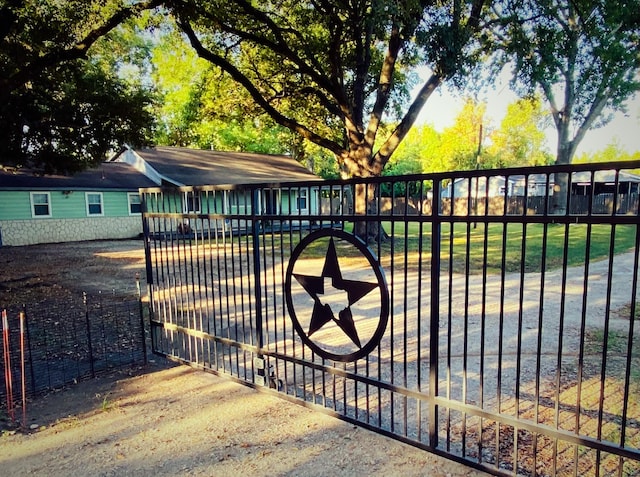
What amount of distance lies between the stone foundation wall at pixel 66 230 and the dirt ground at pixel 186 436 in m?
18.2

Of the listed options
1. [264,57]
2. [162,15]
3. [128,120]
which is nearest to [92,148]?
[128,120]

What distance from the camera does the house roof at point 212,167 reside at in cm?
2228

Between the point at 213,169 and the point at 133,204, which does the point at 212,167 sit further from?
the point at 133,204

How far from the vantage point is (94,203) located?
832 inches

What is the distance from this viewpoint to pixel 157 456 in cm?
323

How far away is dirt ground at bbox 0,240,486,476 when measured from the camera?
10.0 ft

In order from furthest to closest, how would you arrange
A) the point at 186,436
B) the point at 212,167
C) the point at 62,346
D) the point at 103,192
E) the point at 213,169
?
the point at 212,167
the point at 213,169
the point at 103,192
the point at 62,346
the point at 186,436

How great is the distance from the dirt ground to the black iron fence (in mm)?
334

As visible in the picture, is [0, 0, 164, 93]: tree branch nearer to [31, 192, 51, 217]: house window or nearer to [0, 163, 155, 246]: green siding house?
[0, 163, 155, 246]: green siding house

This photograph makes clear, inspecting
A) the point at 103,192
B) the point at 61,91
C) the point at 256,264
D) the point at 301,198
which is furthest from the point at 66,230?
the point at 256,264

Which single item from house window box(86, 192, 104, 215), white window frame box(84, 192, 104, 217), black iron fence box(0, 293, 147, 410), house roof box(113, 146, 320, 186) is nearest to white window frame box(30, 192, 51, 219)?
white window frame box(84, 192, 104, 217)

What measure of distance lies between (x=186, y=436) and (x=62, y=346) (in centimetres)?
359

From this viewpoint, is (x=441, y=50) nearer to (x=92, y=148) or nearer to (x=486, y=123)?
(x=92, y=148)

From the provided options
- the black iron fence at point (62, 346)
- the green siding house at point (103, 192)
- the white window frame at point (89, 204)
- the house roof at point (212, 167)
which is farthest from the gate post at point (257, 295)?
the white window frame at point (89, 204)
